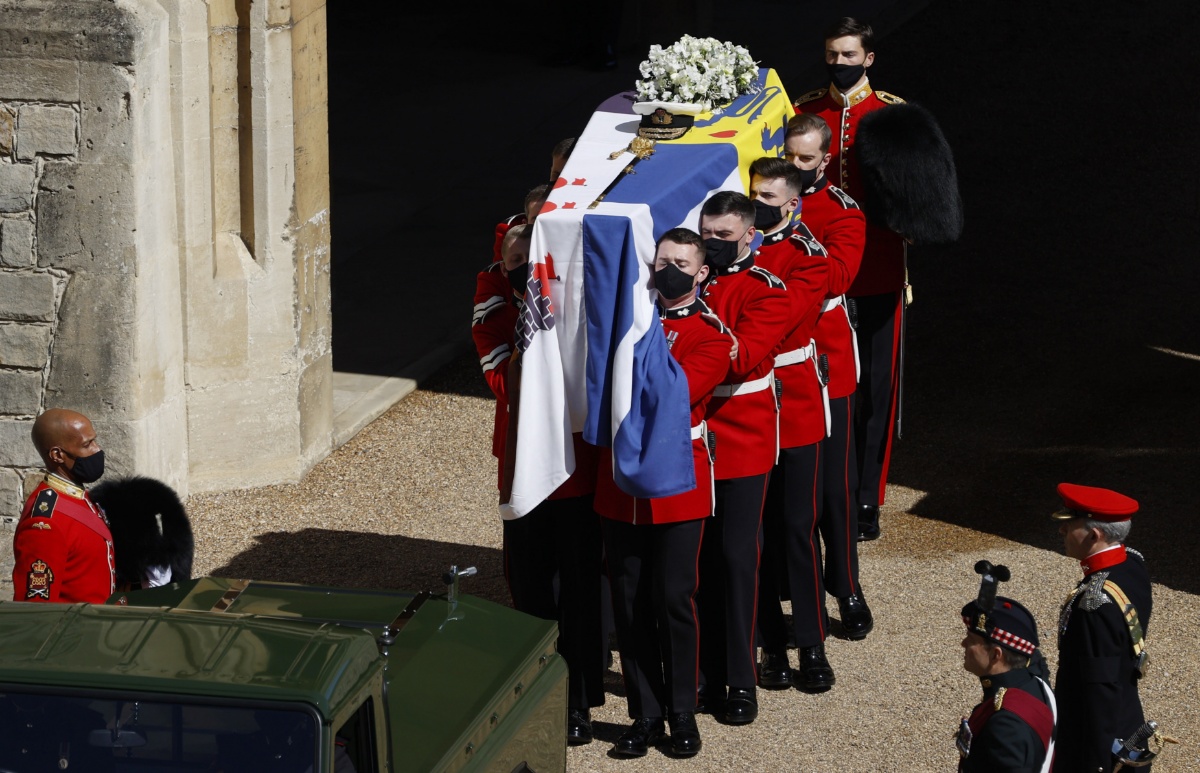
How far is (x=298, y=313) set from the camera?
28.3 feet

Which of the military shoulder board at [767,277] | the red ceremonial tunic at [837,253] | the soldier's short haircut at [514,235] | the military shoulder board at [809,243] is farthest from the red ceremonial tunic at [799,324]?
the soldier's short haircut at [514,235]

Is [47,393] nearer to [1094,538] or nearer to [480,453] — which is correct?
[480,453]

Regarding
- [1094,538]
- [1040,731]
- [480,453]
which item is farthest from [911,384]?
[1040,731]

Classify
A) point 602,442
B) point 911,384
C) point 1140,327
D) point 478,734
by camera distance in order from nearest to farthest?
point 478,734 → point 602,442 → point 911,384 → point 1140,327

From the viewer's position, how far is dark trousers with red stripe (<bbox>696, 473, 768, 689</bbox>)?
6027 mm

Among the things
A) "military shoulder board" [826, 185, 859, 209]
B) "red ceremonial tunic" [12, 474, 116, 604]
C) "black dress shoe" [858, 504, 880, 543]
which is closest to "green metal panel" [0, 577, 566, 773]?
"red ceremonial tunic" [12, 474, 116, 604]

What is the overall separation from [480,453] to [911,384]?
8.73ft

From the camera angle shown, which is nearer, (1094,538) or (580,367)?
(1094,538)

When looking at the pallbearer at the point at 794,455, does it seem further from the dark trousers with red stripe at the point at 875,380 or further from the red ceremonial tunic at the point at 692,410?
the dark trousers with red stripe at the point at 875,380

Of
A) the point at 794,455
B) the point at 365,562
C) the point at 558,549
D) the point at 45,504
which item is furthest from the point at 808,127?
the point at 45,504

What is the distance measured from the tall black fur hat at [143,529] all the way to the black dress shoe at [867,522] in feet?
11.5

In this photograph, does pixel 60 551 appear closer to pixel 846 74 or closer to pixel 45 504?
pixel 45 504

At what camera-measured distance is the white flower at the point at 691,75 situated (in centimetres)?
671

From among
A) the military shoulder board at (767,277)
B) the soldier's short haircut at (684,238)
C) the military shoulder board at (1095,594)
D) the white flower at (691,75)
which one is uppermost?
the white flower at (691,75)
